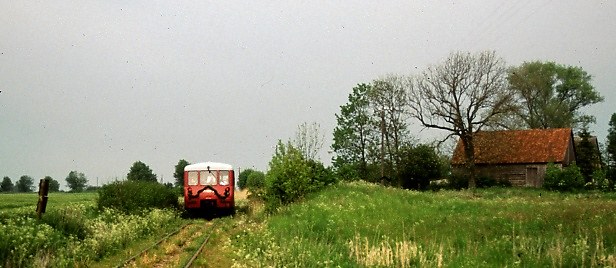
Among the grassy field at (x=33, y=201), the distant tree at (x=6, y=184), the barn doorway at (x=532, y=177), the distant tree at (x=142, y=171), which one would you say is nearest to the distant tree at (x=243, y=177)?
the distant tree at (x=142, y=171)

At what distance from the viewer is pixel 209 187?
102ft

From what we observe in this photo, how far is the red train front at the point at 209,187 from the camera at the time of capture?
31.1 metres

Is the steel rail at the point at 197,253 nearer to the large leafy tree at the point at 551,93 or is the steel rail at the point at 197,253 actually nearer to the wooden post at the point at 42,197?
the wooden post at the point at 42,197

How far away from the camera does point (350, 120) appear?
197ft

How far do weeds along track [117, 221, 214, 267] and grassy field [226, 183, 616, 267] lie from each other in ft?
3.74

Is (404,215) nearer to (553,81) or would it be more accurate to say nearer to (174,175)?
(553,81)

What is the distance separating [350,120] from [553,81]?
2534 cm

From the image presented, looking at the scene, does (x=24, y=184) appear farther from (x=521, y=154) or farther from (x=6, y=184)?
(x=521, y=154)

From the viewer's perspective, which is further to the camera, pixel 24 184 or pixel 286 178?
pixel 24 184

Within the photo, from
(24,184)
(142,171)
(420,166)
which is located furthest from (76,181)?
(420,166)

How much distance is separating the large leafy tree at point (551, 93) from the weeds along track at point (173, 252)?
53271 mm

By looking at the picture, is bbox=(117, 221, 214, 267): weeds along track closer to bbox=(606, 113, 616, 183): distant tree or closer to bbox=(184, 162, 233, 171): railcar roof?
bbox=(184, 162, 233, 171): railcar roof

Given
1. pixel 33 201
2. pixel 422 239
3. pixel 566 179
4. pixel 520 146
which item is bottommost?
pixel 33 201

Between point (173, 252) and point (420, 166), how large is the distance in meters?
37.6
